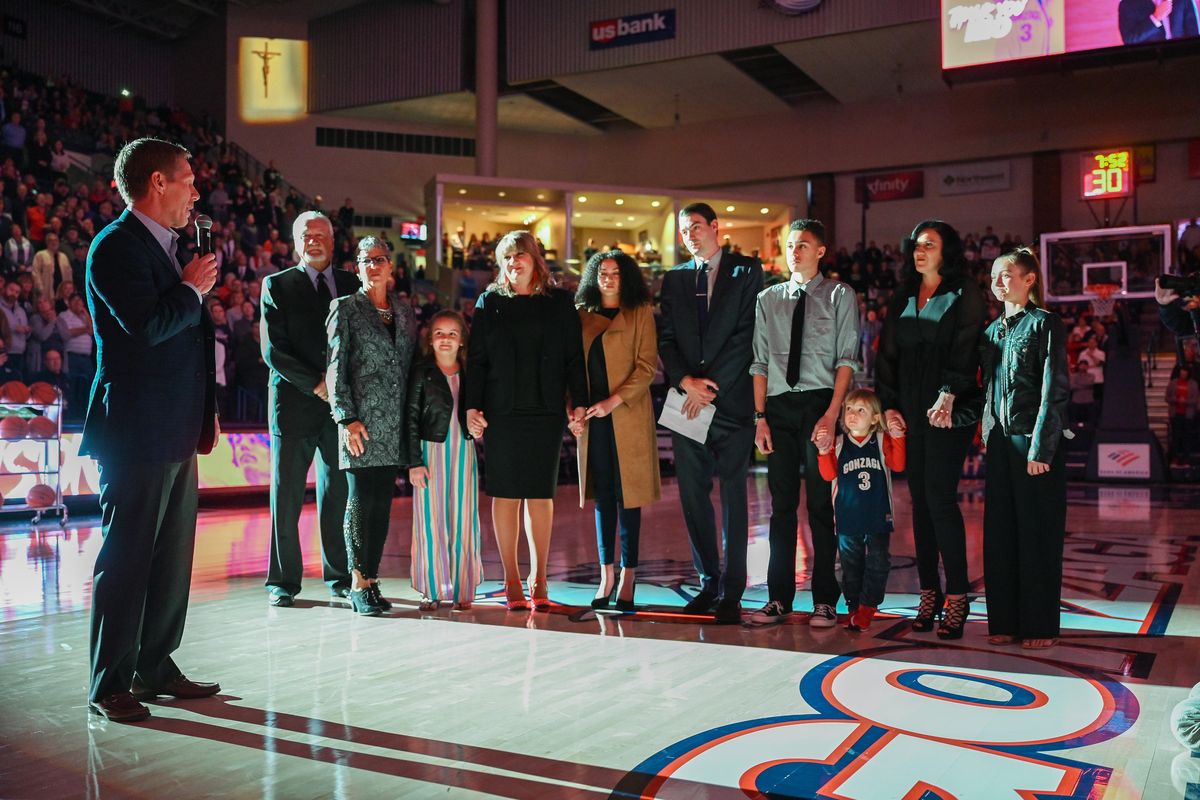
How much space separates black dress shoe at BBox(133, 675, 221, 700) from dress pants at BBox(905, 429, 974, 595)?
2.72 meters

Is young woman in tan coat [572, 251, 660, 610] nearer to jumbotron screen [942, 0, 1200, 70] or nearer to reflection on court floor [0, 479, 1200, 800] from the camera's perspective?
reflection on court floor [0, 479, 1200, 800]

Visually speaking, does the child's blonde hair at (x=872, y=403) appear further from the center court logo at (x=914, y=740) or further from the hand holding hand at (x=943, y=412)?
the center court logo at (x=914, y=740)

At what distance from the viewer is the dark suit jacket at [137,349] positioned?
2.87 metres

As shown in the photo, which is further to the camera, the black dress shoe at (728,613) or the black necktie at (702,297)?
the black necktie at (702,297)

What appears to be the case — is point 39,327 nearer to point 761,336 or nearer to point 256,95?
point 761,336

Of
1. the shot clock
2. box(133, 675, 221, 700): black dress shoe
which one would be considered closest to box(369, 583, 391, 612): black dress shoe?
box(133, 675, 221, 700): black dress shoe

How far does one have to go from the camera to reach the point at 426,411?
4.60 meters

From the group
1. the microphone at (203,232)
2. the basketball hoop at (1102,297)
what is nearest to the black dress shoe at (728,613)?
the microphone at (203,232)

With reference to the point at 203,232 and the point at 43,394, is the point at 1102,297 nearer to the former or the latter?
the point at 43,394

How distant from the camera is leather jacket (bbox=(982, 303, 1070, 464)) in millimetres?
3697

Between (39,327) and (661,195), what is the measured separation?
15.1 m

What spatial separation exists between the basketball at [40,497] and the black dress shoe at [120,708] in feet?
20.2

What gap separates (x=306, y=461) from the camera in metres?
4.86

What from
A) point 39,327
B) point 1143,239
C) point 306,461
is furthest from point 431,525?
point 1143,239
